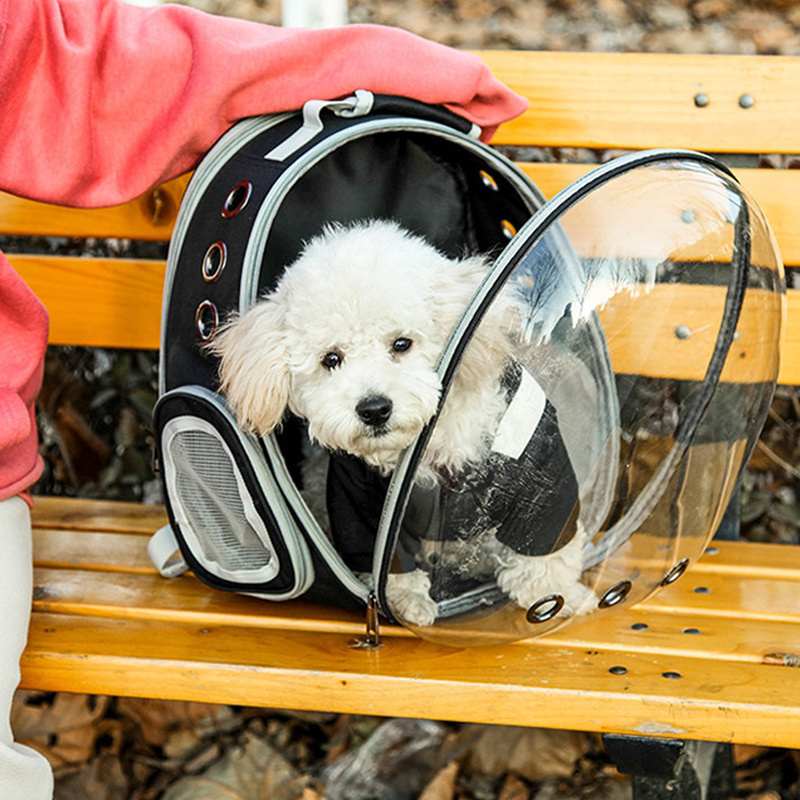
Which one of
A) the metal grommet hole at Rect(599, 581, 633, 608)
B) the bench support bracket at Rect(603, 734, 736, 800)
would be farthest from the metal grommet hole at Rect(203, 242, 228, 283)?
the bench support bracket at Rect(603, 734, 736, 800)

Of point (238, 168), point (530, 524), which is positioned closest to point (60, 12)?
point (238, 168)

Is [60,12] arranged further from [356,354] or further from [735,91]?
[735,91]

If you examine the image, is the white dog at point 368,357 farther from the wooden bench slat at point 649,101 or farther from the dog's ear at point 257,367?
the wooden bench slat at point 649,101

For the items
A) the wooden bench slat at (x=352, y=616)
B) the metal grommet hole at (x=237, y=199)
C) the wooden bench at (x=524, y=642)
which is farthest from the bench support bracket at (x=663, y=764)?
the metal grommet hole at (x=237, y=199)

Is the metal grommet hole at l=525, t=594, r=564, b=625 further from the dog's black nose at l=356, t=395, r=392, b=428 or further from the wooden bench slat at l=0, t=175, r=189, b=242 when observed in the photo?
the wooden bench slat at l=0, t=175, r=189, b=242

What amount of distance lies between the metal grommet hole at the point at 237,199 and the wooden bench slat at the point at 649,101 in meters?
0.52

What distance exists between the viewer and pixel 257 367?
1.13 m

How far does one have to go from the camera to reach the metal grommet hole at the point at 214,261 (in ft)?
4.02

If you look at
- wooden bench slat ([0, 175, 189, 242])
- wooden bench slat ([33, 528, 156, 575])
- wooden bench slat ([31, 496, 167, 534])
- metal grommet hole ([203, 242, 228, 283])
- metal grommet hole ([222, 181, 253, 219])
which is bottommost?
wooden bench slat ([31, 496, 167, 534])

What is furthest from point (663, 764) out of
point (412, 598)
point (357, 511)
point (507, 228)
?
point (507, 228)

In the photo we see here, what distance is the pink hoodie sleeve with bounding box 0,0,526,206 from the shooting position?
1.24m

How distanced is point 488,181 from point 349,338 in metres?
0.37

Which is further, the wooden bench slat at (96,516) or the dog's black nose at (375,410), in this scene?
the wooden bench slat at (96,516)

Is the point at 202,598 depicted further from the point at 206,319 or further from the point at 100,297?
the point at 100,297
